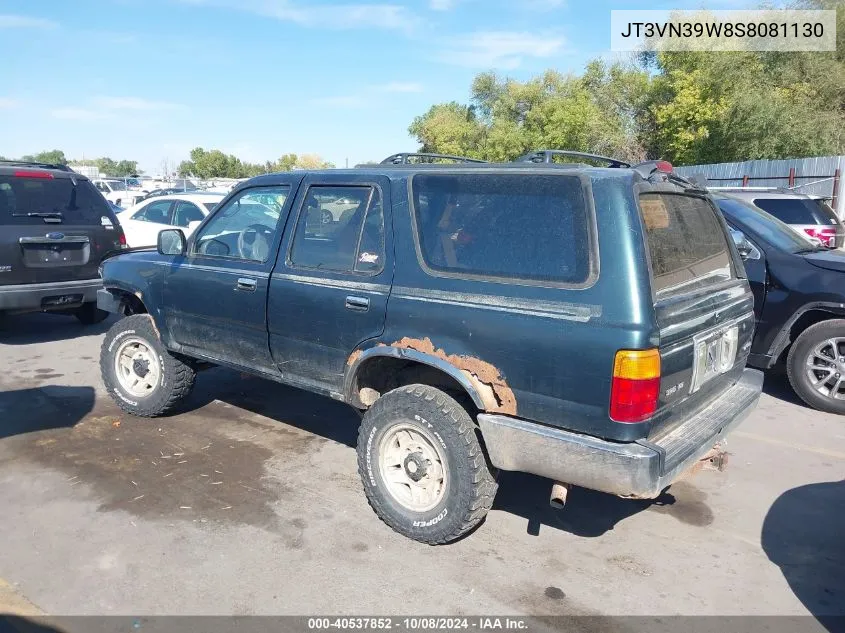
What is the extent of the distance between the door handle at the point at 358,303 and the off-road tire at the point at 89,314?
610cm

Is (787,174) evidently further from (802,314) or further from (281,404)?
(281,404)

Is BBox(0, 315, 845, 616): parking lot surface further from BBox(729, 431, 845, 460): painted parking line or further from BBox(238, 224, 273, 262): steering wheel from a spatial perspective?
BBox(238, 224, 273, 262): steering wheel

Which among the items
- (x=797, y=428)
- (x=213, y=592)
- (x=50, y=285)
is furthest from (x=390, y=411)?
(x=50, y=285)

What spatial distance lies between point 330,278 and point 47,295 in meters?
4.94

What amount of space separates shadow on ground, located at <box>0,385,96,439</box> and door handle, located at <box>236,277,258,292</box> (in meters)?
2.08

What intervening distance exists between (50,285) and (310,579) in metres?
5.71

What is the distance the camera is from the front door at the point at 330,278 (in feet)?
12.7

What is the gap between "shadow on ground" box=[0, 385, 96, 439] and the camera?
534 cm

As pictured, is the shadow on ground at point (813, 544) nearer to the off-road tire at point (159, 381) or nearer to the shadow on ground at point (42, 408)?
the off-road tire at point (159, 381)

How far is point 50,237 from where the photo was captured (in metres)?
7.50

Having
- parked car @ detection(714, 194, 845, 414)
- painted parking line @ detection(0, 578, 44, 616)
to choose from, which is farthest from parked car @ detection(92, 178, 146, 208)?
painted parking line @ detection(0, 578, 44, 616)

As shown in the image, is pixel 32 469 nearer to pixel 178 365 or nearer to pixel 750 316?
pixel 178 365

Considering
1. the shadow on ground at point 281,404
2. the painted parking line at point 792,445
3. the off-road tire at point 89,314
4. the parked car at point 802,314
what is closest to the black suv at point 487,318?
the shadow on ground at point 281,404

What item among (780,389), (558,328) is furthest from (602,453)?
(780,389)
